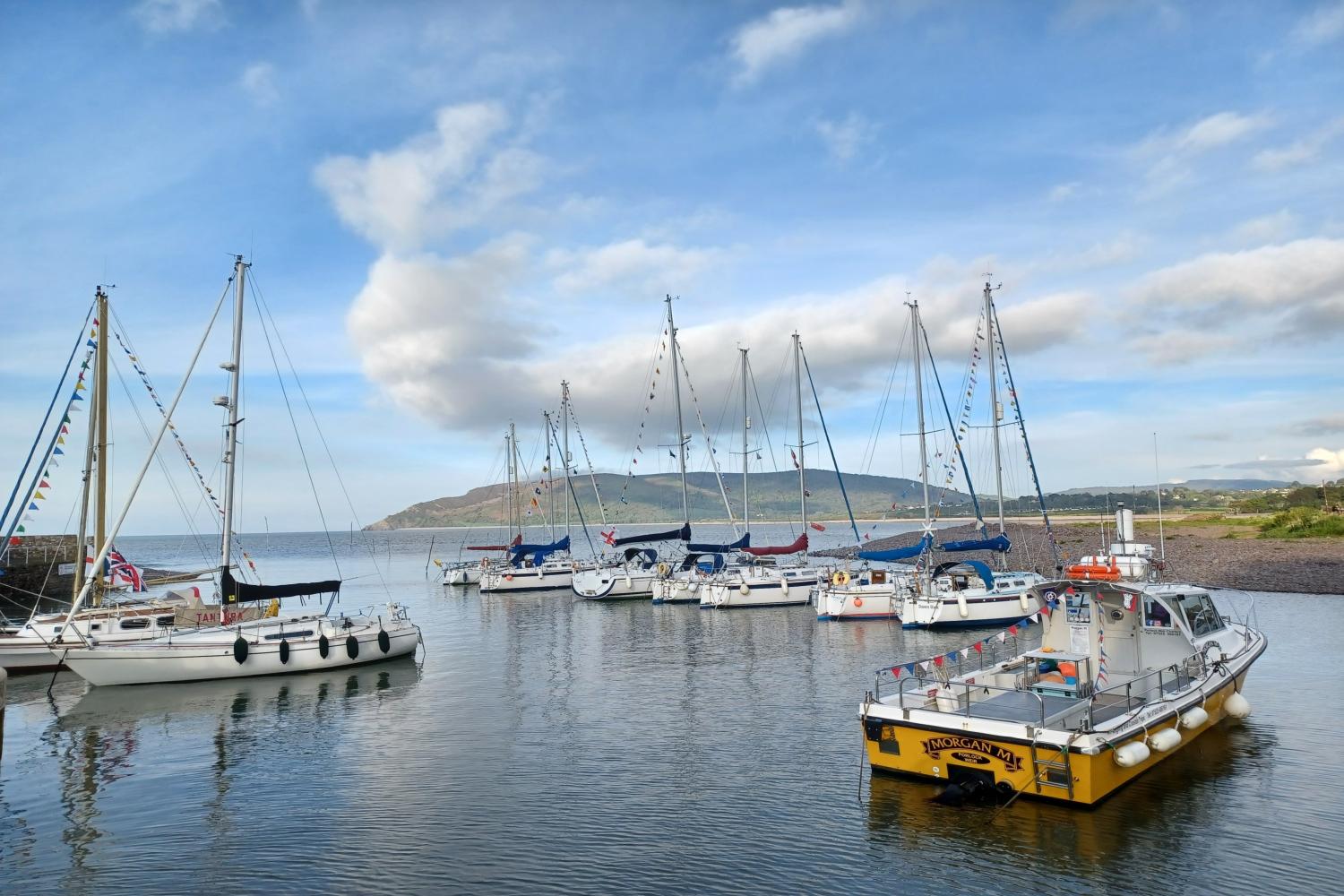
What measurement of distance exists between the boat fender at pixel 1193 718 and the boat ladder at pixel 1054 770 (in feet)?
12.9

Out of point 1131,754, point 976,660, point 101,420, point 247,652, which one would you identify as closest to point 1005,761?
point 1131,754

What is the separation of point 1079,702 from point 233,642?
27.4 metres

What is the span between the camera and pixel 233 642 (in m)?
30.1

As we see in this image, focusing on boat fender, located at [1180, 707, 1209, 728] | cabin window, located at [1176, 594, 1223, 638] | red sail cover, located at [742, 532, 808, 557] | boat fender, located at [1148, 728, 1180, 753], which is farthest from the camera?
red sail cover, located at [742, 532, 808, 557]

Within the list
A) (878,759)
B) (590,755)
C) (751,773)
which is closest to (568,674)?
(590,755)

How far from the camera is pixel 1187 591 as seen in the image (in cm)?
2008

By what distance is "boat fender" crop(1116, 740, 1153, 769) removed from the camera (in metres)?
14.4

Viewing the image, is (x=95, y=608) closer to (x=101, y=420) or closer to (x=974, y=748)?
(x=101, y=420)

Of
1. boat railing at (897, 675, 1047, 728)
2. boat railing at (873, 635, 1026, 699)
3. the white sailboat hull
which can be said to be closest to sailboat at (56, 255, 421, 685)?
the white sailboat hull

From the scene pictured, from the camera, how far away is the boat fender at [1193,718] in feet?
53.9

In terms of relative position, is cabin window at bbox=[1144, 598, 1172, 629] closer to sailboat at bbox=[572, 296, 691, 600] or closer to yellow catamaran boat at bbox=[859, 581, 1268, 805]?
yellow catamaran boat at bbox=[859, 581, 1268, 805]

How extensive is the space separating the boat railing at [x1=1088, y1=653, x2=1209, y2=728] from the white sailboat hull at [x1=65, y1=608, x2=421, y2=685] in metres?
25.9

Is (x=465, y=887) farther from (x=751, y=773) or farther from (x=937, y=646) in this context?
(x=937, y=646)

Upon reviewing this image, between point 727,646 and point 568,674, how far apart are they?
27.9ft
